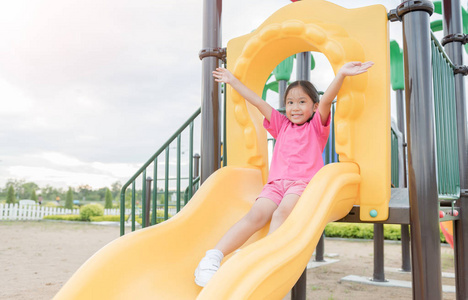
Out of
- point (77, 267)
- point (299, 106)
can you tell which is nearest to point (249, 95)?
point (299, 106)

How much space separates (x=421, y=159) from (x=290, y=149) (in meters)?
0.85

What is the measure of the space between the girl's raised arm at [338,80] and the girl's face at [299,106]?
143 millimetres

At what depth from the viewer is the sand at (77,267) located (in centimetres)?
484

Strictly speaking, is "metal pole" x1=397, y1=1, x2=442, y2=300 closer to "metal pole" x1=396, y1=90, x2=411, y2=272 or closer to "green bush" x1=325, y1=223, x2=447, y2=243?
"metal pole" x1=396, y1=90, x2=411, y2=272

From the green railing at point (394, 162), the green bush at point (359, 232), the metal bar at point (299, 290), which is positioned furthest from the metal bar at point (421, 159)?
the green bush at point (359, 232)

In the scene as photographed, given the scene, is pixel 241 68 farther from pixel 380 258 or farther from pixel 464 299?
pixel 380 258

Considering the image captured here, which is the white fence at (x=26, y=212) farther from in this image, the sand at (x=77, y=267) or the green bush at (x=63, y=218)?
the sand at (x=77, y=267)

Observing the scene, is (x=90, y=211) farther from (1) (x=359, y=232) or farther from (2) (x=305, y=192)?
(2) (x=305, y=192)

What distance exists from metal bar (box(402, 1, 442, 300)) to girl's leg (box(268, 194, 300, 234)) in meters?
0.79

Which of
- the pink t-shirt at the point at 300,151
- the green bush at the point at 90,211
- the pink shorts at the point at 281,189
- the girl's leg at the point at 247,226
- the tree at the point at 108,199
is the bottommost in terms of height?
the green bush at the point at 90,211

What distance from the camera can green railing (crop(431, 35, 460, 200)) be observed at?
3.24 m

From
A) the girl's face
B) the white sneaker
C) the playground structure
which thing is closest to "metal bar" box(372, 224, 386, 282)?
the playground structure

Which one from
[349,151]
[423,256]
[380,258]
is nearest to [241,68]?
[349,151]

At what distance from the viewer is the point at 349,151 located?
2.75 meters
